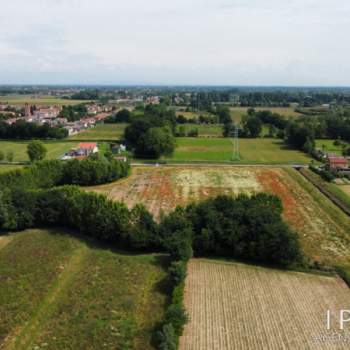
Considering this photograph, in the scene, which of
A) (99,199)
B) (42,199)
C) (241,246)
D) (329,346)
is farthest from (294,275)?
(42,199)

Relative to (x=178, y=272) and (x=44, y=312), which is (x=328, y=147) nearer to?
(x=178, y=272)

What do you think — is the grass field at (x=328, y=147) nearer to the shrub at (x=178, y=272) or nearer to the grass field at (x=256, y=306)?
the grass field at (x=256, y=306)

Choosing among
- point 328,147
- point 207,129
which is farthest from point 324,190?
point 207,129

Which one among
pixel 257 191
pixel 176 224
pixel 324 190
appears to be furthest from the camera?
pixel 257 191

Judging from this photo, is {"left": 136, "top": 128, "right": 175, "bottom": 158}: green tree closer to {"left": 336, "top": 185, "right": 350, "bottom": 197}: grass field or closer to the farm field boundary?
the farm field boundary

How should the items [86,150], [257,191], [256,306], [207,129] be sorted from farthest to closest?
[207,129] < [86,150] < [257,191] < [256,306]

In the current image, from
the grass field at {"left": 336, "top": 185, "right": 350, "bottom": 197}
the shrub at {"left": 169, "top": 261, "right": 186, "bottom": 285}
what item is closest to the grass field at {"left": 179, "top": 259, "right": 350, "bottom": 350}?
the shrub at {"left": 169, "top": 261, "right": 186, "bottom": 285}

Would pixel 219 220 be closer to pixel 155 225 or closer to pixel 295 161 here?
pixel 155 225
